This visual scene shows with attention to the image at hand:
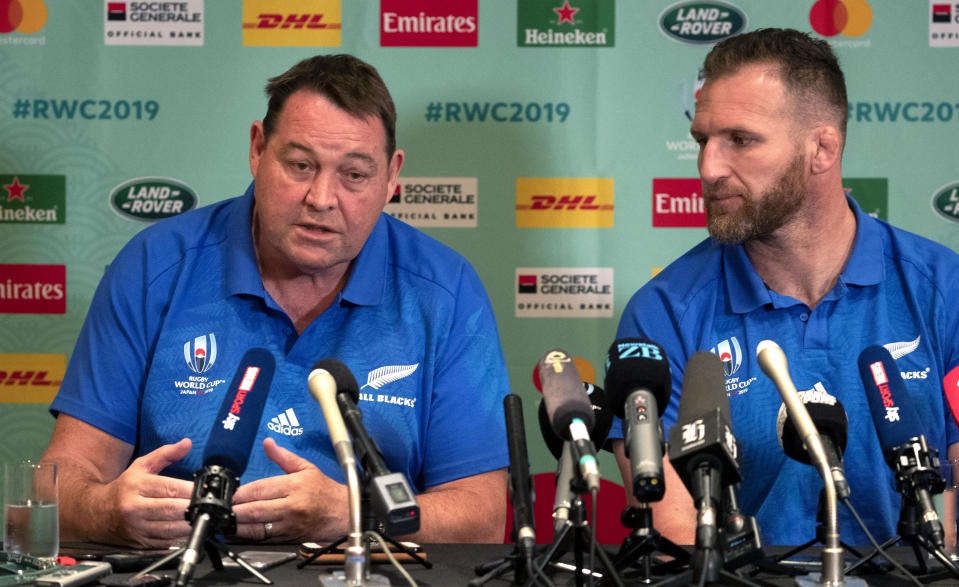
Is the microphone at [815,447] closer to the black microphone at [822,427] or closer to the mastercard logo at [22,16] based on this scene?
the black microphone at [822,427]

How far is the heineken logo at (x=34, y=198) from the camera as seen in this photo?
3.36 metres

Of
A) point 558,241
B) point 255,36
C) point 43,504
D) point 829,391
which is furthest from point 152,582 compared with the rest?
point 255,36

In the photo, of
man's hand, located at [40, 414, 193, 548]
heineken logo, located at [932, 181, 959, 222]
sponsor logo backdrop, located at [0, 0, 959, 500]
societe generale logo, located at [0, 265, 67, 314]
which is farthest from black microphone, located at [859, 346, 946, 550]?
societe generale logo, located at [0, 265, 67, 314]

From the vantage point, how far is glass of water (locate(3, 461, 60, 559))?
1.72m

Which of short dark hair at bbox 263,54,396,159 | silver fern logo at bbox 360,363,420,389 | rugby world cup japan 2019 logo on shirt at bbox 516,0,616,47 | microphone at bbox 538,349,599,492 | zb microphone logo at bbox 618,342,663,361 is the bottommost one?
silver fern logo at bbox 360,363,420,389

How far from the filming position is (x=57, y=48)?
11.0 feet

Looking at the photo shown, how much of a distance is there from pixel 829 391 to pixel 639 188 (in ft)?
3.83

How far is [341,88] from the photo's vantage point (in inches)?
93.0

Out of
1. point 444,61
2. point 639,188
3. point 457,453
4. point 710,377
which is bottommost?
point 457,453

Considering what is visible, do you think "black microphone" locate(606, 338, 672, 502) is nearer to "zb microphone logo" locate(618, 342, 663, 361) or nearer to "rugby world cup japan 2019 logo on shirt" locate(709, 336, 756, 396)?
"zb microphone logo" locate(618, 342, 663, 361)

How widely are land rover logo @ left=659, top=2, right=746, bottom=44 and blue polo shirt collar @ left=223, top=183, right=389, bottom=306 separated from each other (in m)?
1.36

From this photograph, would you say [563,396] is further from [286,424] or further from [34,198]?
[34,198]

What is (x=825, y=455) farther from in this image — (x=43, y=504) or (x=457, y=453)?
(x=43, y=504)

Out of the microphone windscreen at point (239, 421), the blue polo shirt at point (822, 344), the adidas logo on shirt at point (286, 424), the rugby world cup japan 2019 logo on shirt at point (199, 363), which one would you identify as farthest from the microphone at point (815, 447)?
the rugby world cup japan 2019 logo on shirt at point (199, 363)
